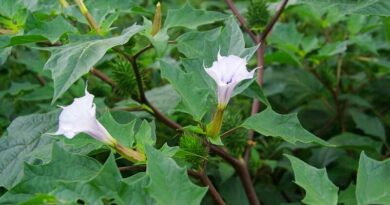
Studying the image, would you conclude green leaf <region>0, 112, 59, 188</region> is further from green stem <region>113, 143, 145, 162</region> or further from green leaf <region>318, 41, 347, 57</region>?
green leaf <region>318, 41, 347, 57</region>

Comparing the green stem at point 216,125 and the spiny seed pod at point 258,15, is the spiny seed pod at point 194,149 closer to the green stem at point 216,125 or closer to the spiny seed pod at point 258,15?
the green stem at point 216,125

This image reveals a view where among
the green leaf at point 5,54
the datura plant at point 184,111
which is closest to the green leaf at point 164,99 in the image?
the datura plant at point 184,111

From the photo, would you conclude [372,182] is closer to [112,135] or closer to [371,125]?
[112,135]

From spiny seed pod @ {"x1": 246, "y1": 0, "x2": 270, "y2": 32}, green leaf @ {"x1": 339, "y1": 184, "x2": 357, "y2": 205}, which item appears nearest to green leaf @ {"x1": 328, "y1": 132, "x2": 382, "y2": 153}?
green leaf @ {"x1": 339, "y1": 184, "x2": 357, "y2": 205}

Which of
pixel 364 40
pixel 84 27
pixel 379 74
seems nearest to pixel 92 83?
pixel 84 27

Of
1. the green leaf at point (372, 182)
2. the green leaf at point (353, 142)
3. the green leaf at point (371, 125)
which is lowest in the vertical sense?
the green leaf at point (371, 125)

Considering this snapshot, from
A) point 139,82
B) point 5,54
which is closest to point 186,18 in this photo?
Result: point 139,82
